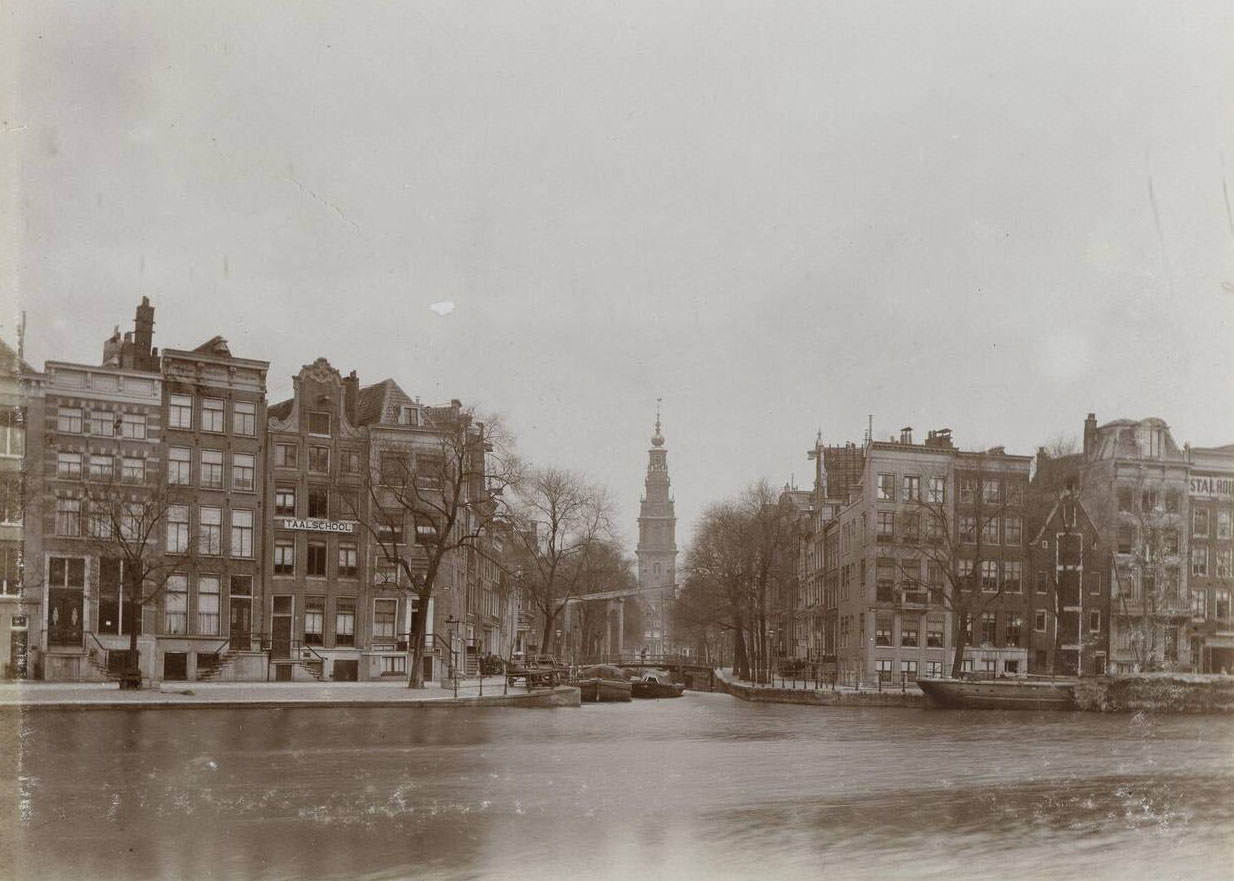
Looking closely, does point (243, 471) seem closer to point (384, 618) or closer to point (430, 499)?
point (430, 499)

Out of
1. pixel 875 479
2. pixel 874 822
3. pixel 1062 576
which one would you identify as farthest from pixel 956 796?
pixel 875 479

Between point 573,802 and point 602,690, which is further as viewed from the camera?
point 602,690

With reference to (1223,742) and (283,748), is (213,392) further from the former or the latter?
(1223,742)

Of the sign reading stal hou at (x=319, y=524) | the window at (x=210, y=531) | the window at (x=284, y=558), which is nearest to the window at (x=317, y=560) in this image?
the sign reading stal hou at (x=319, y=524)

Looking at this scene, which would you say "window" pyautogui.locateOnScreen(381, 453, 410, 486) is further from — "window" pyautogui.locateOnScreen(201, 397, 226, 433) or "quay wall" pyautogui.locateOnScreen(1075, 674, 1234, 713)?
"quay wall" pyautogui.locateOnScreen(1075, 674, 1234, 713)

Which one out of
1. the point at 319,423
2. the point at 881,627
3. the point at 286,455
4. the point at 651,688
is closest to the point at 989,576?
the point at 881,627
